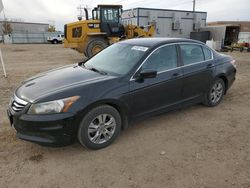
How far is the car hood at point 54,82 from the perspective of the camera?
287cm

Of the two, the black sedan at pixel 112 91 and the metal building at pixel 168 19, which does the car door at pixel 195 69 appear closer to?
the black sedan at pixel 112 91

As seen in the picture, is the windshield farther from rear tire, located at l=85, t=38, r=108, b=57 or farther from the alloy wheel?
rear tire, located at l=85, t=38, r=108, b=57

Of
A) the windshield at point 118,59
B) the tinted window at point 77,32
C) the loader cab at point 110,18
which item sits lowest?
the windshield at point 118,59

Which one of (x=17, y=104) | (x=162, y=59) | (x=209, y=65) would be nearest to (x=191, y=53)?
(x=209, y=65)

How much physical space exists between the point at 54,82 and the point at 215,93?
3489 mm

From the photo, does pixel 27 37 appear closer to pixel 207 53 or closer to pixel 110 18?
pixel 110 18

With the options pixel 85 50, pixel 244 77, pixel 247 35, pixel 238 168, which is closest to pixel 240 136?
pixel 238 168

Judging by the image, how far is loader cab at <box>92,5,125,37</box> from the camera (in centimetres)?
1219

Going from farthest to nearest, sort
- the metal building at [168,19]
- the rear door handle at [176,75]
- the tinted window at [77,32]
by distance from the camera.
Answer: the metal building at [168,19]
the tinted window at [77,32]
the rear door handle at [176,75]

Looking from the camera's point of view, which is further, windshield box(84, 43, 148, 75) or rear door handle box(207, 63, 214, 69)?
rear door handle box(207, 63, 214, 69)

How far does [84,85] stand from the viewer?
9.64 ft

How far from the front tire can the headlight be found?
1.04 ft

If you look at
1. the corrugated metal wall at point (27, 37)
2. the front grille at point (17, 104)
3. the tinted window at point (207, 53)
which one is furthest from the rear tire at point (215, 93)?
the corrugated metal wall at point (27, 37)

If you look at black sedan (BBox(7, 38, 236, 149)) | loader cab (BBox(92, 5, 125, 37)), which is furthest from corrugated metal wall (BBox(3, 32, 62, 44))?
black sedan (BBox(7, 38, 236, 149))
